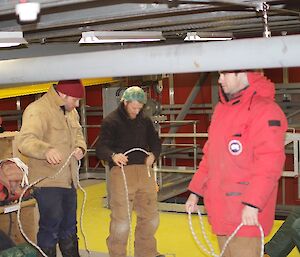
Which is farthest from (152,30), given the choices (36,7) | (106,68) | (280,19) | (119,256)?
(36,7)

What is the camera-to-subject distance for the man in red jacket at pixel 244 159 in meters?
2.95

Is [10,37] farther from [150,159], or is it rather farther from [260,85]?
[150,159]

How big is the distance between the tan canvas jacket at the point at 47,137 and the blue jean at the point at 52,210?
2.5 inches

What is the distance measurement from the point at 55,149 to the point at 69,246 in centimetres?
98

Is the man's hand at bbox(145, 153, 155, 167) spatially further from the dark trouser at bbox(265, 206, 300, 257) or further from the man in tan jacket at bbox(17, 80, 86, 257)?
the dark trouser at bbox(265, 206, 300, 257)

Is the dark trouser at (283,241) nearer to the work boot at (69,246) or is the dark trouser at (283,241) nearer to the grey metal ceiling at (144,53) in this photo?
the work boot at (69,246)

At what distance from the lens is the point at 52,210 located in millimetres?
4629

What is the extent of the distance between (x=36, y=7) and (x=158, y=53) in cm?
49

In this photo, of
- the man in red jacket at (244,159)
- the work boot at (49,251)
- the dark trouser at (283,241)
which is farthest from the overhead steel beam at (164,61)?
the dark trouser at (283,241)

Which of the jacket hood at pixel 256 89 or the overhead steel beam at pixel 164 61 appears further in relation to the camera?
the jacket hood at pixel 256 89

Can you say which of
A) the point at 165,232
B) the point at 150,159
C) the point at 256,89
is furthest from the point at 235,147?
the point at 165,232

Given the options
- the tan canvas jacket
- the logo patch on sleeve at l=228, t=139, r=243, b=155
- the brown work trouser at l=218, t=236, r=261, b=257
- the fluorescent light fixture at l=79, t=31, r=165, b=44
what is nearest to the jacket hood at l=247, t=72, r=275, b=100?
the logo patch on sleeve at l=228, t=139, r=243, b=155

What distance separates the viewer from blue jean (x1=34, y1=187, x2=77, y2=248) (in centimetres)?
462

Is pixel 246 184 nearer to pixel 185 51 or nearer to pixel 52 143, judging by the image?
Answer: pixel 185 51
